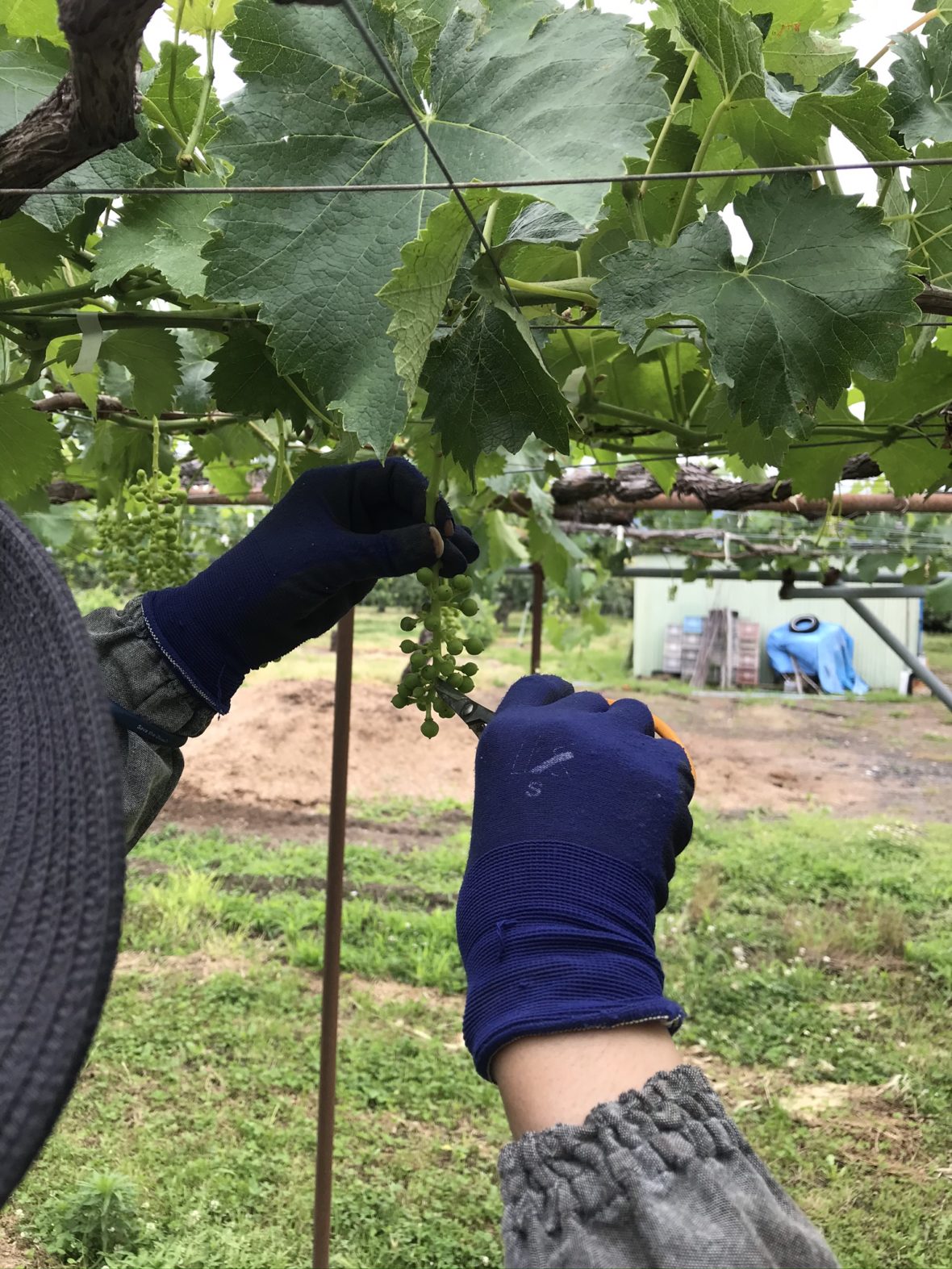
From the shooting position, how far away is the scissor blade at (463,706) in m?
1.30

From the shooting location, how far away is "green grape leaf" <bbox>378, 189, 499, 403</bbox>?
0.87 metres

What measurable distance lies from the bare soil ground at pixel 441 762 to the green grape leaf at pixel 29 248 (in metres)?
7.33

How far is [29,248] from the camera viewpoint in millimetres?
1325

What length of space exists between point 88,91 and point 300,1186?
3.83 m

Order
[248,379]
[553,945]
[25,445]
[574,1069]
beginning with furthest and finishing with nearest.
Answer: [25,445], [248,379], [553,945], [574,1069]

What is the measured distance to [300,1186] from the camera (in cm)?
377

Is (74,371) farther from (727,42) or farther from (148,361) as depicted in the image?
(727,42)

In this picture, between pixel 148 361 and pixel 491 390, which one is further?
pixel 148 361

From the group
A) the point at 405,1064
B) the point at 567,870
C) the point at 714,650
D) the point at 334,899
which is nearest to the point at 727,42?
the point at 567,870

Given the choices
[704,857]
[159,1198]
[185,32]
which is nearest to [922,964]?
[704,857]

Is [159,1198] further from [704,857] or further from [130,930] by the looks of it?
[704,857]

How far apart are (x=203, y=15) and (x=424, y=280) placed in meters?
0.69

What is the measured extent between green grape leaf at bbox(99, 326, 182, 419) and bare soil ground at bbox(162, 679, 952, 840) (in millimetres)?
6890

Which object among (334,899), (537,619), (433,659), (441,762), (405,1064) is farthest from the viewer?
(441,762)
